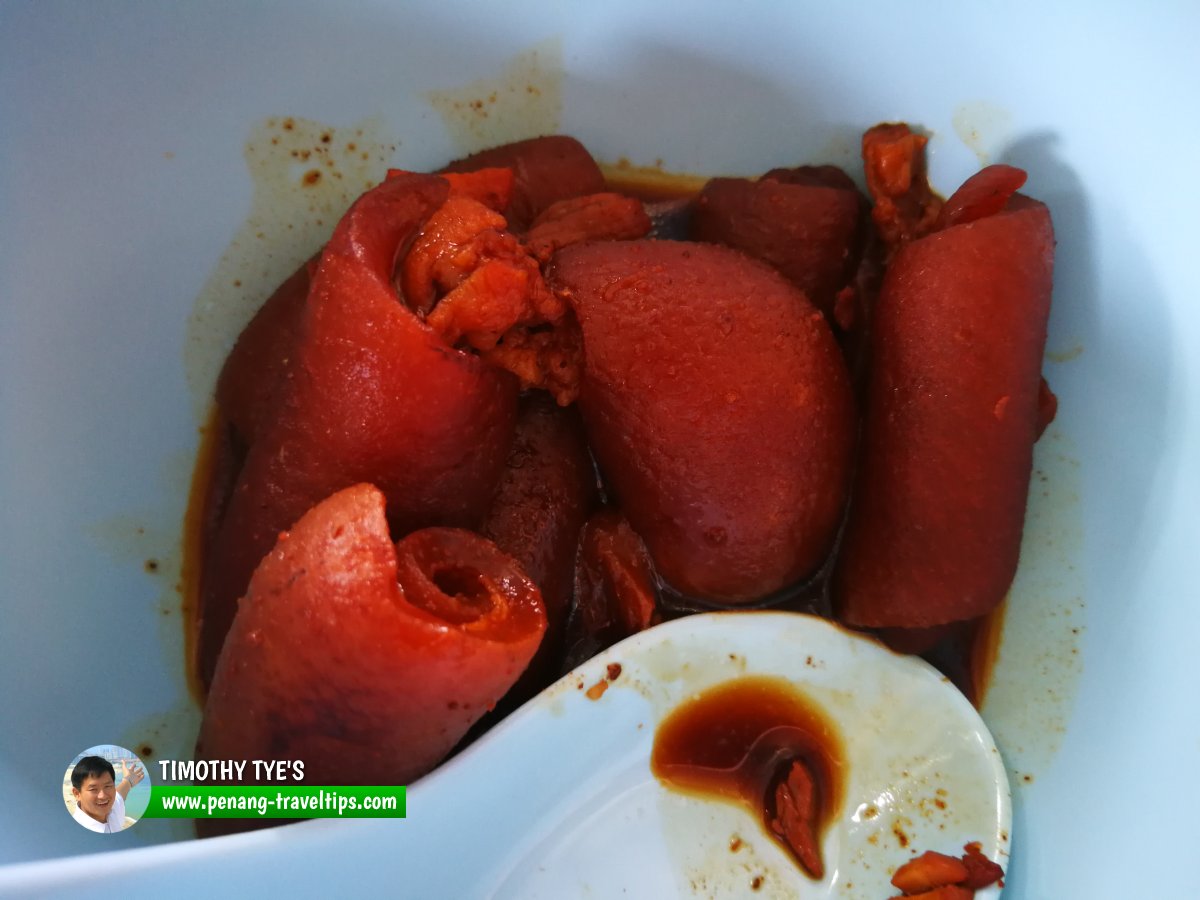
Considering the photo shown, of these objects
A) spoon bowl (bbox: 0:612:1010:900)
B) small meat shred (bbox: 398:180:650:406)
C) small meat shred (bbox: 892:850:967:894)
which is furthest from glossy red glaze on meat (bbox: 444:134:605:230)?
small meat shred (bbox: 892:850:967:894)

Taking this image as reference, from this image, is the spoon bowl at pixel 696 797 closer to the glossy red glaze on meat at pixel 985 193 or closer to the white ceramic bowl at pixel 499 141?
the white ceramic bowl at pixel 499 141

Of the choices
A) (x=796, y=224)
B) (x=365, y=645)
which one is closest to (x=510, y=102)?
(x=796, y=224)

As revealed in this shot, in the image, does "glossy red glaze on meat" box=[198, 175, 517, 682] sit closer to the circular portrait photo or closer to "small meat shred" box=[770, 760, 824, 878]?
the circular portrait photo

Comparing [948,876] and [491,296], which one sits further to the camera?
[948,876]

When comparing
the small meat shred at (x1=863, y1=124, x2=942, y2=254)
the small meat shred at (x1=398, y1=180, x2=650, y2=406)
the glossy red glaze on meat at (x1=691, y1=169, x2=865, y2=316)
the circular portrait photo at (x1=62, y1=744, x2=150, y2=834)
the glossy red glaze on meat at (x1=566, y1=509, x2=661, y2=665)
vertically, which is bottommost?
the circular portrait photo at (x1=62, y1=744, x2=150, y2=834)

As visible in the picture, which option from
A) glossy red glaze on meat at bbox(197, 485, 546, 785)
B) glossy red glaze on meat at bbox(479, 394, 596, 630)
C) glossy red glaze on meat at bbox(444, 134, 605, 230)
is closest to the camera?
glossy red glaze on meat at bbox(197, 485, 546, 785)

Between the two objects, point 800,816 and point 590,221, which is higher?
point 590,221

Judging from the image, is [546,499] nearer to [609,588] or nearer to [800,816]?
[609,588]

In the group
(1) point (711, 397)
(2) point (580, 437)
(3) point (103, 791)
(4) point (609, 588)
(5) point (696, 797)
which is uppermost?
(1) point (711, 397)
